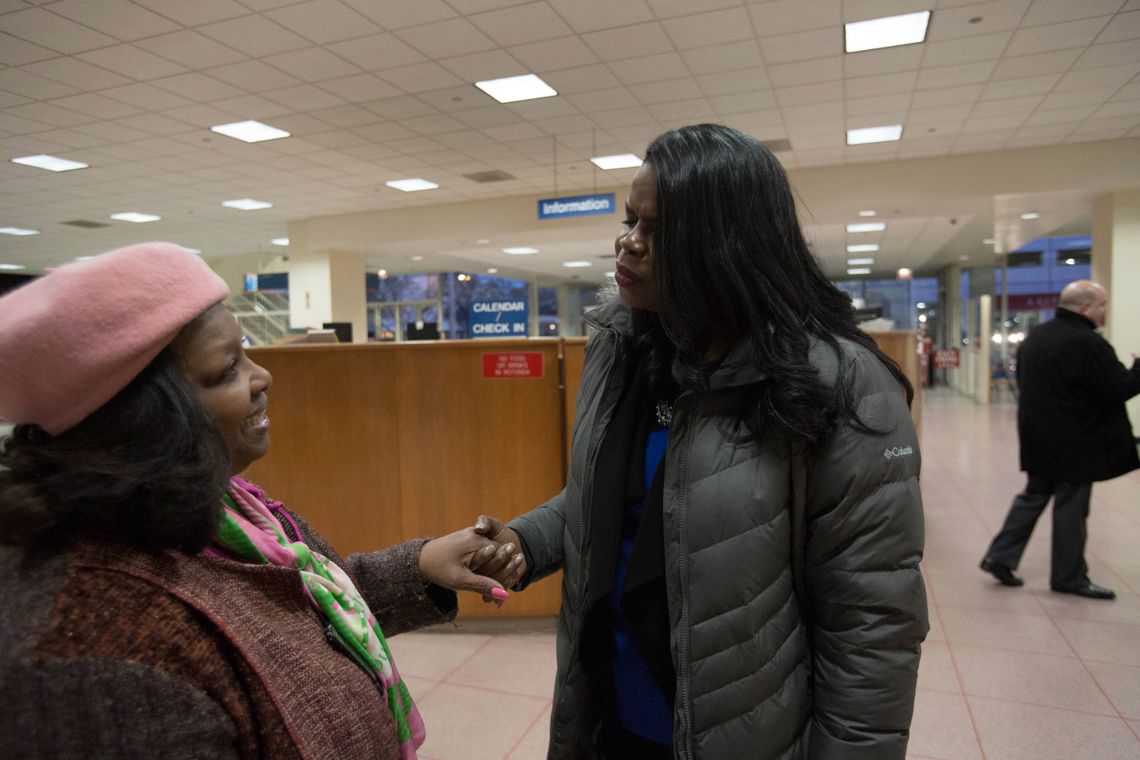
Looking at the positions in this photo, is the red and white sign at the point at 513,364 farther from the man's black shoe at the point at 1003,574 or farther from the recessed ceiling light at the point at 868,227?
the recessed ceiling light at the point at 868,227

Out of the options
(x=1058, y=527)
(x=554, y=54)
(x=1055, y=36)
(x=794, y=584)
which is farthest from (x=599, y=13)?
(x=794, y=584)

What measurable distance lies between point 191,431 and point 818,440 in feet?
2.63

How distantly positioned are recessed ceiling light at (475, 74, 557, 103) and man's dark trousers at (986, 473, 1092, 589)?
4.98 metres

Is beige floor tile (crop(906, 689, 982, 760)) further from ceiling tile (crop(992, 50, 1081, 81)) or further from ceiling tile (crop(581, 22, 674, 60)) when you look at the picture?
ceiling tile (crop(992, 50, 1081, 81))

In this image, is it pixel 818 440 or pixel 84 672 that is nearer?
pixel 84 672

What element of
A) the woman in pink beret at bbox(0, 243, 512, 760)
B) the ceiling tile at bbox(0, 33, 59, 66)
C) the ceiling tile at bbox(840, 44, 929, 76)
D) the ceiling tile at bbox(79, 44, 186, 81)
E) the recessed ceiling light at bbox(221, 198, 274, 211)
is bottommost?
the woman in pink beret at bbox(0, 243, 512, 760)

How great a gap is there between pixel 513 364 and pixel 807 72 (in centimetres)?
448

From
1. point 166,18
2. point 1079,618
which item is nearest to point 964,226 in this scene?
point 1079,618

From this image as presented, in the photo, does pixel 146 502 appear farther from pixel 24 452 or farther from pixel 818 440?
pixel 818 440

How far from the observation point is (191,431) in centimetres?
77

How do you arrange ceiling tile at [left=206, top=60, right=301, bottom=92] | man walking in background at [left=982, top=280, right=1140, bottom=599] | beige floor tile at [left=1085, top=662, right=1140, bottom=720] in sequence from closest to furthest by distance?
beige floor tile at [left=1085, top=662, right=1140, bottom=720]
man walking in background at [left=982, top=280, right=1140, bottom=599]
ceiling tile at [left=206, top=60, right=301, bottom=92]

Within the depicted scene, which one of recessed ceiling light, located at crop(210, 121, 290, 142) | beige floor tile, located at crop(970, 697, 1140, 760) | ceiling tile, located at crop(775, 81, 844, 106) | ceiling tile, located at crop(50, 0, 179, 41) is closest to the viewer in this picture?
beige floor tile, located at crop(970, 697, 1140, 760)

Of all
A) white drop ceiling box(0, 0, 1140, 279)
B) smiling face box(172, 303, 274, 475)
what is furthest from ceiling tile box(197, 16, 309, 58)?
smiling face box(172, 303, 274, 475)

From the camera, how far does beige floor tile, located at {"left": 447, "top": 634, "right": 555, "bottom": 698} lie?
118 inches
